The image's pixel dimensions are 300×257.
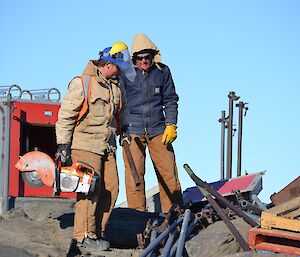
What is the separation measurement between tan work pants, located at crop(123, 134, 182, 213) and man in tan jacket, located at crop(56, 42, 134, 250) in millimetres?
1680

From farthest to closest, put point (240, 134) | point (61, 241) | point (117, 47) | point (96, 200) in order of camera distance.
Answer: point (240, 134)
point (117, 47)
point (96, 200)
point (61, 241)

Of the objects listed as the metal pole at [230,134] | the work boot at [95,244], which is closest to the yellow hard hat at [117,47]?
the work boot at [95,244]

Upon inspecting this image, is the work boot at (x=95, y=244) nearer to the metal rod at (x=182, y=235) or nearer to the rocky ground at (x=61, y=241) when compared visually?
the rocky ground at (x=61, y=241)

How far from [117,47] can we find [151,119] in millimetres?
1923

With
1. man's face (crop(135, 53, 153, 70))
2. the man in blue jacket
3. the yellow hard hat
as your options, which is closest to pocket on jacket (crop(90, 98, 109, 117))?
the yellow hard hat

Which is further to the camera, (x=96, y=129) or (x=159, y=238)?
(x=96, y=129)

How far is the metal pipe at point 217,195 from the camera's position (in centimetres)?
715

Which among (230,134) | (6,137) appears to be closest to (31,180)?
(6,137)

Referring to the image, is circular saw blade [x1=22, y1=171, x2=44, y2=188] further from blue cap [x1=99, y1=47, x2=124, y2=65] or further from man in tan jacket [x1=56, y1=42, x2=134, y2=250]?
blue cap [x1=99, y1=47, x2=124, y2=65]

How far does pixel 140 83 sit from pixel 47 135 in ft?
12.9

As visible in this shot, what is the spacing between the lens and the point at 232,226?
702cm

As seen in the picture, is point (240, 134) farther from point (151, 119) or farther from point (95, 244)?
point (95, 244)

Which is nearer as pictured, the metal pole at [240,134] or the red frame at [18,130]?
the red frame at [18,130]

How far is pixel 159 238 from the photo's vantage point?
22.4 feet
